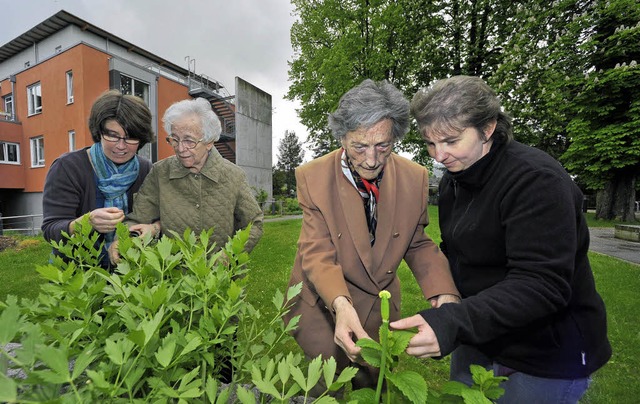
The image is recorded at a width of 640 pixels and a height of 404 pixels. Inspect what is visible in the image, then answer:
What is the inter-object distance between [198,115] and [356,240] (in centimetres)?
124

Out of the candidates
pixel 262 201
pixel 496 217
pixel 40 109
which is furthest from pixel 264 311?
pixel 40 109

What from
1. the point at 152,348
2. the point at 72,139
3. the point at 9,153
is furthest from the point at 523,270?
the point at 9,153

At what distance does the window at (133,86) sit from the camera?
1807cm

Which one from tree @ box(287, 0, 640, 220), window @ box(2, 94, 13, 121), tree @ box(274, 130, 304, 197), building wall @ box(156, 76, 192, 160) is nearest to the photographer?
tree @ box(287, 0, 640, 220)

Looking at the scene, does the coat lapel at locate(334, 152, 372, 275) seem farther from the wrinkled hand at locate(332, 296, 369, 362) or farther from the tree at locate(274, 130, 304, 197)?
the tree at locate(274, 130, 304, 197)

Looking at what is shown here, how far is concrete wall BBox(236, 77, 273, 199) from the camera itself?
23.0 m

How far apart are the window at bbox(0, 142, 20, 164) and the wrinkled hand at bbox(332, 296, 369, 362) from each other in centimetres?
2417

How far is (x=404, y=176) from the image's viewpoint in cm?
199

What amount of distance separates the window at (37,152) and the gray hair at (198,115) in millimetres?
21850

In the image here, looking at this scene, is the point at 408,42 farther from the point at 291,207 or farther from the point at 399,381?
the point at 399,381

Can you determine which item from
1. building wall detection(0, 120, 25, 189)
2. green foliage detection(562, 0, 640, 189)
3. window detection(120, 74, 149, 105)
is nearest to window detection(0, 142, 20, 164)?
building wall detection(0, 120, 25, 189)

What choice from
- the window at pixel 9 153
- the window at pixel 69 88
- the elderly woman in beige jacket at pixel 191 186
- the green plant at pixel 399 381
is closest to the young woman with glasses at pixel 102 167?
the elderly woman in beige jacket at pixel 191 186

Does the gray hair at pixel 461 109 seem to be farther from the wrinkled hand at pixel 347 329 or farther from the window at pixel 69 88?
the window at pixel 69 88

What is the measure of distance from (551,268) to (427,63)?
52.6ft
